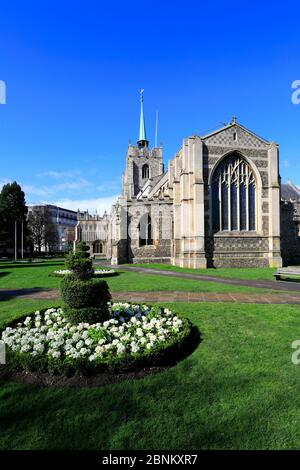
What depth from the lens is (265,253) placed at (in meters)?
28.3

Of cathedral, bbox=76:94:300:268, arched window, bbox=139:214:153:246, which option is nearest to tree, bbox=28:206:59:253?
arched window, bbox=139:214:153:246

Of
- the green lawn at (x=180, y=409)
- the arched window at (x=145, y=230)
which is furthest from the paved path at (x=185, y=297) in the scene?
the arched window at (x=145, y=230)

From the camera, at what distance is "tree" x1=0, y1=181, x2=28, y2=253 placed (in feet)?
168

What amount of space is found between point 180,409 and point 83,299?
3.41 m

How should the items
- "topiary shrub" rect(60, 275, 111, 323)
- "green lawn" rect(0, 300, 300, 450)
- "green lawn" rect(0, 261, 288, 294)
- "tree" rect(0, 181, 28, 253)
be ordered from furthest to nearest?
"tree" rect(0, 181, 28, 253)
"green lawn" rect(0, 261, 288, 294)
"topiary shrub" rect(60, 275, 111, 323)
"green lawn" rect(0, 300, 300, 450)

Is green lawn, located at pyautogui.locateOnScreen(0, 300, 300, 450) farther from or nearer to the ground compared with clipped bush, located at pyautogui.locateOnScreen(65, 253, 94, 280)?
nearer to the ground

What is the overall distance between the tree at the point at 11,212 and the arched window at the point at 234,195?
39.8 metres

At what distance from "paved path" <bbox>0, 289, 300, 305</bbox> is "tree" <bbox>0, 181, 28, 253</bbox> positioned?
146ft

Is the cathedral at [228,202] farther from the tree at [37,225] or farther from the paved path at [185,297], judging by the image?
the tree at [37,225]

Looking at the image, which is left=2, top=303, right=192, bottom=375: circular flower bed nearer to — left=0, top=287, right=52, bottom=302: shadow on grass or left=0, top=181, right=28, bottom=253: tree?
left=0, top=287, right=52, bottom=302: shadow on grass

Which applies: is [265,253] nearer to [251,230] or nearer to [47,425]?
[251,230]

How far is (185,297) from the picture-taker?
10.3 m

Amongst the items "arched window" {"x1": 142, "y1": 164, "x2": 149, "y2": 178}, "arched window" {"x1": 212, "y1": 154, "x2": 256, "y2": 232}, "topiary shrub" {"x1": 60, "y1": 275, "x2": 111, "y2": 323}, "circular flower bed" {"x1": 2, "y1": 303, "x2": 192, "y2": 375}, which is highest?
"arched window" {"x1": 142, "y1": 164, "x2": 149, "y2": 178}

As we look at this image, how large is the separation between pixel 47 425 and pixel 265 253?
28.4 metres
